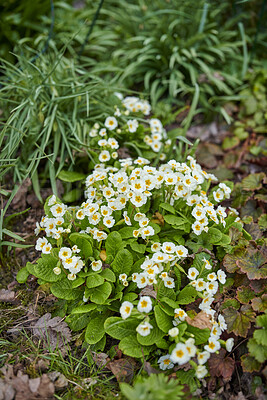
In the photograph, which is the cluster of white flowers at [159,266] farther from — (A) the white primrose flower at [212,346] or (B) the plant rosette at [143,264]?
(A) the white primrose flower at [212,346]

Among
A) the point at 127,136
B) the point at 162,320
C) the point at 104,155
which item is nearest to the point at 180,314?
the point at 162,320

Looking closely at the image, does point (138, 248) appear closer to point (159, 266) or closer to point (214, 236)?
point (159, 266)

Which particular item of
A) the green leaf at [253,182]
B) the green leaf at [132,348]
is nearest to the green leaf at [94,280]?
the green leaf at [132,348]

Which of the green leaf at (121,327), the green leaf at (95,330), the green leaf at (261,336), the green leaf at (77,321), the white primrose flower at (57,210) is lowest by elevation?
the green leaf at (77,321)

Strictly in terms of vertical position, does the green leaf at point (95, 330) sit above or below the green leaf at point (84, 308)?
below

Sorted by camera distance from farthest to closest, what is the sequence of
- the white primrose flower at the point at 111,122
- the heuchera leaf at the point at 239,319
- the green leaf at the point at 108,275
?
the white primrose flower at the point at 111,122
the green leaf at the point at 108,275
the heuchera leaf at the point at 239,319

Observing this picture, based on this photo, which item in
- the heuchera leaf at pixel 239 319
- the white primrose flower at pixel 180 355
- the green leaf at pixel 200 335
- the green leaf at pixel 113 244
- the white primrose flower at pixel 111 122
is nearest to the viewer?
the white primrose flower at pixel 180 355

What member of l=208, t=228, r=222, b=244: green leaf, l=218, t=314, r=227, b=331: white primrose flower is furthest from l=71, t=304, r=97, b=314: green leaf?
l=208, t=228, r=222, b=244: green leaf
